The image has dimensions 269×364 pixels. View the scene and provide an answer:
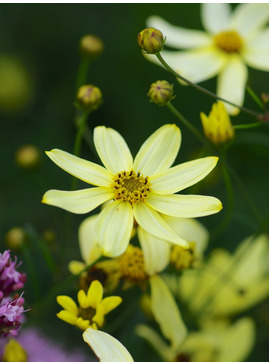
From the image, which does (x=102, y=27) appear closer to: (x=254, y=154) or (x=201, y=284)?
(x=254, y=154)

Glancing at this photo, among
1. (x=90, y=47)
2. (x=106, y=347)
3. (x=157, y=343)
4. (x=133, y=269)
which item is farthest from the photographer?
(x=90, y=47)

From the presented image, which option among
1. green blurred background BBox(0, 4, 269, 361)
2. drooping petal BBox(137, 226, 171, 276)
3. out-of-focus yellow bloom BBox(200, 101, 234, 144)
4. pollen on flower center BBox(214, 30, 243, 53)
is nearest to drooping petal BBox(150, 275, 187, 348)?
drooping petal BBox(137, 226, 171, 276)

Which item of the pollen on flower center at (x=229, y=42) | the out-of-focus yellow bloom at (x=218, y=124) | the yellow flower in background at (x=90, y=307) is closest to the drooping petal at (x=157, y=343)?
the yellow flower in background at (x=90, y=307)

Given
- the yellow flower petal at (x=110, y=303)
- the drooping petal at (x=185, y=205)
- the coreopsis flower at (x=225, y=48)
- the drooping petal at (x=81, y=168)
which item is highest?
the coreopsis flower at (x=225, y=48)

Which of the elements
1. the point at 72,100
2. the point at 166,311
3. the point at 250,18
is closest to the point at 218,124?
the point at 166,311

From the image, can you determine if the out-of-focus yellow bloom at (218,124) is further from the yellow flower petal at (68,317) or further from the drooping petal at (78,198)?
the yellow flower petal at (68,317)

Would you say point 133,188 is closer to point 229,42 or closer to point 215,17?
point 229,42
